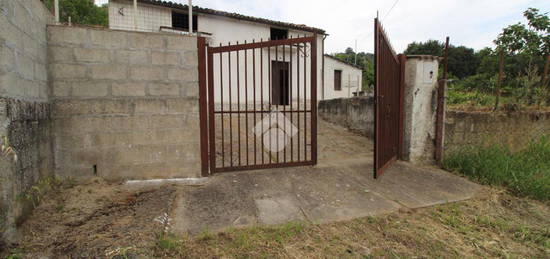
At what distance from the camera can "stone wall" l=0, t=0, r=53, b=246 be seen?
161cm

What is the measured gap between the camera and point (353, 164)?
12.4 ft

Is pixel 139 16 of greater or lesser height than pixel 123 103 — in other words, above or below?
above

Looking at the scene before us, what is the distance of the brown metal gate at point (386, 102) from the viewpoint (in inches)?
114

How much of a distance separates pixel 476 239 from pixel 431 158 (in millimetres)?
2187

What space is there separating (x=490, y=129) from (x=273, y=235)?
410 cm

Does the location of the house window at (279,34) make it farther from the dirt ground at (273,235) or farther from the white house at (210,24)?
the dirt ground at (273,235)

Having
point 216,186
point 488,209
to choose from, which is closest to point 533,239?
point 488,209

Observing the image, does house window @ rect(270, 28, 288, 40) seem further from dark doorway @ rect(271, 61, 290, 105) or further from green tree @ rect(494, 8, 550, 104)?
green tree @ rect(494, 8, 550, 104)

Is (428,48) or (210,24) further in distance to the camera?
(428,48)

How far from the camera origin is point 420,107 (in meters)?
3.68

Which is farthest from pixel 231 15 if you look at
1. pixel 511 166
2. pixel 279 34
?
pixel 511 166

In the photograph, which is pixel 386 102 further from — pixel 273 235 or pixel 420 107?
pixel 273 235

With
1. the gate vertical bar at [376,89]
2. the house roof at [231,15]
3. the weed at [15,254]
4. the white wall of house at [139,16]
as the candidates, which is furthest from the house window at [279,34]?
the weed at [15,254]

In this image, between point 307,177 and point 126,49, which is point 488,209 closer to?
point 307,177
